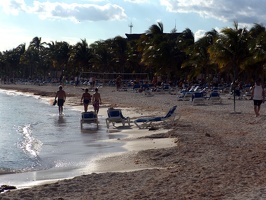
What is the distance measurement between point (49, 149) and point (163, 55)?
33.7 m

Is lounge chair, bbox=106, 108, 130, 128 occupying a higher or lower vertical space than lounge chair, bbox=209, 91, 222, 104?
lower

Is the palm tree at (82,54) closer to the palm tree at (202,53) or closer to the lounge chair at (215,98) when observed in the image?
the palm tree at (202,53)

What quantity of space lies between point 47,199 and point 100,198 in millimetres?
818

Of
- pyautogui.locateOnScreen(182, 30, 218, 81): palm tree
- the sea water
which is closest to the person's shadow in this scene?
the sea water

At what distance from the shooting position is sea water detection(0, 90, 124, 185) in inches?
458

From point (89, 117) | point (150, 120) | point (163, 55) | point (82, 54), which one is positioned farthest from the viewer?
point (82, 54)

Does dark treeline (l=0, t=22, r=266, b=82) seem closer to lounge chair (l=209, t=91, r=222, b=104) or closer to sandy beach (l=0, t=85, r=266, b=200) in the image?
lounge chair (l=209, t=91, r=222, b=104)

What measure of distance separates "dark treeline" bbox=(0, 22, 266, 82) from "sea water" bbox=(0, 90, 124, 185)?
656 centimetres

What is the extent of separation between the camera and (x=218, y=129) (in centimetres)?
1566

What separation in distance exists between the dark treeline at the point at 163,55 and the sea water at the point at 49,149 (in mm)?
6560

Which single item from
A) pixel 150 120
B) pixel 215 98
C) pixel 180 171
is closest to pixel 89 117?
pixel 150 120

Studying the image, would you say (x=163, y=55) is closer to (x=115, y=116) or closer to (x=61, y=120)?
(x=61, y=120)

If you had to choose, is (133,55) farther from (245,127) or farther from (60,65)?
(245,127)

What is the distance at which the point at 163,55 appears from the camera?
159 feet
